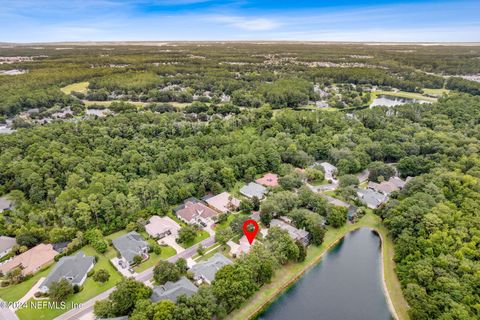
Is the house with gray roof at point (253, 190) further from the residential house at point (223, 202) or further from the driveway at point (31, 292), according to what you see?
the driveway at point (31, 292)

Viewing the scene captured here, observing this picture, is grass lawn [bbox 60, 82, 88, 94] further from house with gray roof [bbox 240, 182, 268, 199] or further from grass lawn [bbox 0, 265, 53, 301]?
grass lawn [bbox 0, 265, 53, 301]

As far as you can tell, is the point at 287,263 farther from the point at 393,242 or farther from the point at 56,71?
the point at 56,71

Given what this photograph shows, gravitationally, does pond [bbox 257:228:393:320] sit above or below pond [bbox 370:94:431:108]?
below

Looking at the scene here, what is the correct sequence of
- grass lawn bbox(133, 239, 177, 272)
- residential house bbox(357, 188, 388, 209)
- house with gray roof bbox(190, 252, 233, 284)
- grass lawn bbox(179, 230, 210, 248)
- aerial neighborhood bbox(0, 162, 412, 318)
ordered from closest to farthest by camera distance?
aerial neighborhood bbox(0, 162, 412, 318), house with gray roof bbox(190, 252, 233, 284), grass lawn bbox(133, 239, 177, 272), grass lawn bbox(179, 230, 210, 248), residential house bbox(357, 188, 388, 209)

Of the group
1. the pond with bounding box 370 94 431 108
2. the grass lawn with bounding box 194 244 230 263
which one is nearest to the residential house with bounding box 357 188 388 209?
the grass lawn with bounding box 194 244 230 263

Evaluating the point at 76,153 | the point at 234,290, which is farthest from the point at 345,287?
the point at 76,153

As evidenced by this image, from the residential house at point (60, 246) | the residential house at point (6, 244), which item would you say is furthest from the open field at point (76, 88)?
the residential house at point (60, 246)

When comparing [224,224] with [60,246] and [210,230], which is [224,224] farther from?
[60,246]

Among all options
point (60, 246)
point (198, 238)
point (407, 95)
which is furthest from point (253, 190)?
point (407, 95)
